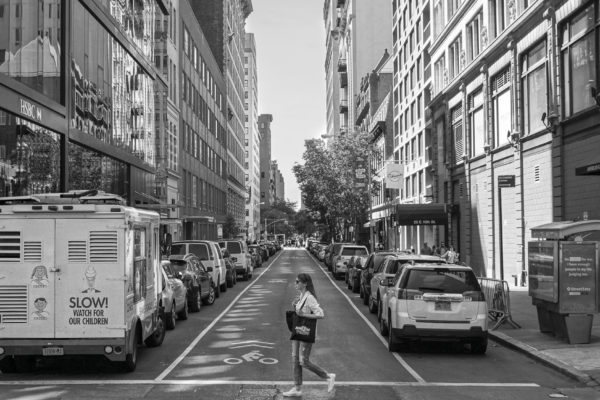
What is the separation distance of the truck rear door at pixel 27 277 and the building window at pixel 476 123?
25912mm

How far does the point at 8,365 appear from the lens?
34.2ft

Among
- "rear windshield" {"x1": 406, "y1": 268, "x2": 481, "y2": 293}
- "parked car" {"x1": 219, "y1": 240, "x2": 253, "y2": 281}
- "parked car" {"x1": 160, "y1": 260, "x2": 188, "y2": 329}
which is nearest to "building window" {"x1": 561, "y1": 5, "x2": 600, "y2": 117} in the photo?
"rear windshield" {"x1": 406, "y1": 268, "x2": 481, "y2": 293}

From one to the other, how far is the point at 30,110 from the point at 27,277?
43.5ft

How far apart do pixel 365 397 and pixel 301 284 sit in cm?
171

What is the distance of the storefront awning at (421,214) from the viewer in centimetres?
3653

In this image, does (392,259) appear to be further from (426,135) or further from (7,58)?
(426,135)

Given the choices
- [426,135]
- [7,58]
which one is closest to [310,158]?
[426,135]

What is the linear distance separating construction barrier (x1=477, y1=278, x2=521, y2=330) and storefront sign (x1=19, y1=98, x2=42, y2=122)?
14931mm

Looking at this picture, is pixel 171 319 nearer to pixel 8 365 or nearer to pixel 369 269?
pixel 8 365

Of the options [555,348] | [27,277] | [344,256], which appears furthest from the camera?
[344,256]

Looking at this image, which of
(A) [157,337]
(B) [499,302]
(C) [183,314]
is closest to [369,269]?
(B) [499,302]

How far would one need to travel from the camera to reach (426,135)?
1853 inches

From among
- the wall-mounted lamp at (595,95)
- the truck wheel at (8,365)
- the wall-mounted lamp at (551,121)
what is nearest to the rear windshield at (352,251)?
the wall-mounted lamp at (551,121)

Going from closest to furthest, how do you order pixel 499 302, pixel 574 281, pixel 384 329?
pixel 574 281
pixel 384 329
pixel 499 302
